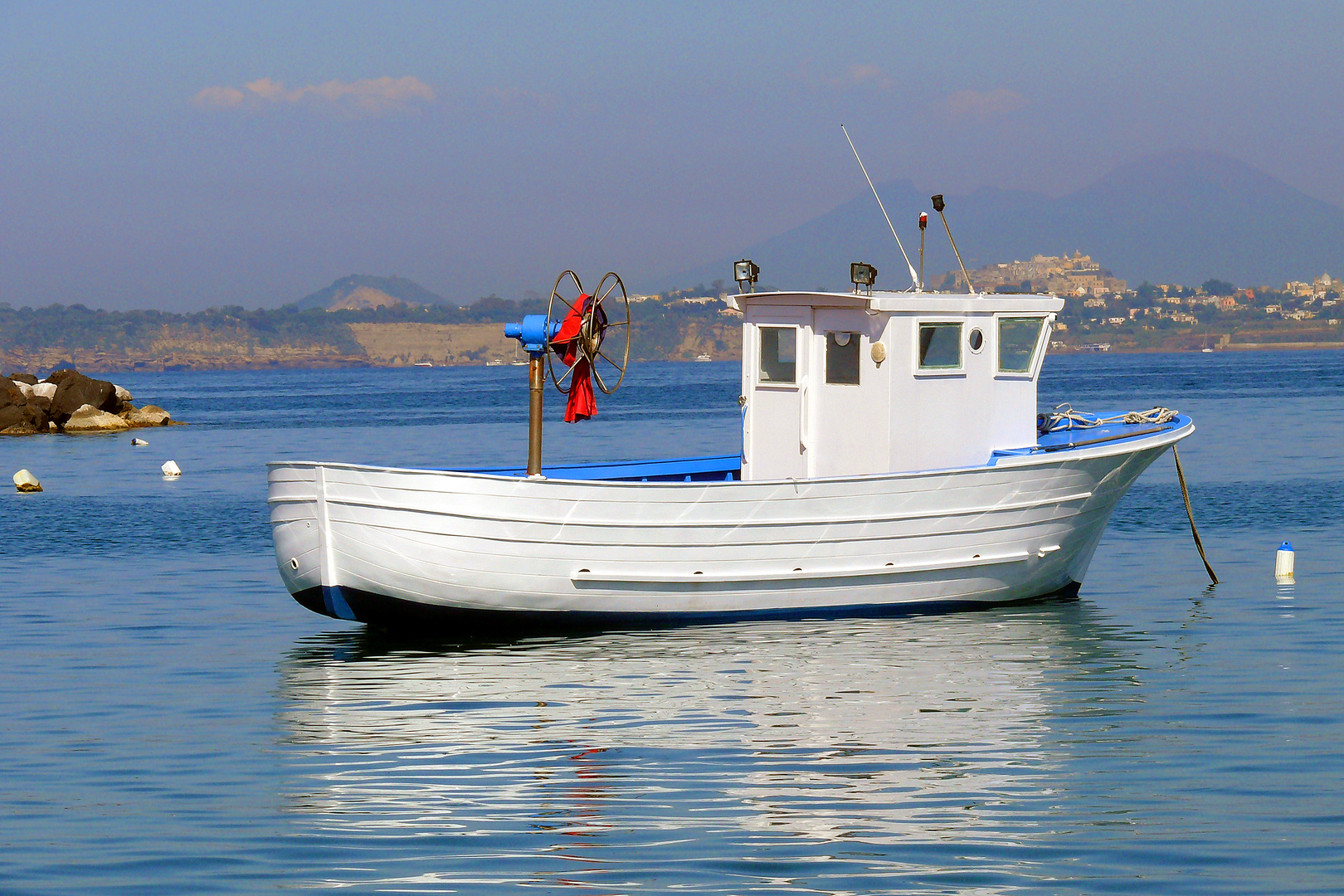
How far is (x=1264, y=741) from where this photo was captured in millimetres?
10680

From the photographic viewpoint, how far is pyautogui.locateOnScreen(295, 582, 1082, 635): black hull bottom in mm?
14492

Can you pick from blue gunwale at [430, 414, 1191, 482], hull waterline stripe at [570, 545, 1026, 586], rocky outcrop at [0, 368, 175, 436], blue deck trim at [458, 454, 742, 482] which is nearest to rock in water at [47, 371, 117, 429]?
rocky outcrop at [0, 368, 175, 436]

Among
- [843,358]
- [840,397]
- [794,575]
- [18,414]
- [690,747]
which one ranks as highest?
[843,358]

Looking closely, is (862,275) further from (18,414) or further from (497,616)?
(18,414)

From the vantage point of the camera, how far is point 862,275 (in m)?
16.1

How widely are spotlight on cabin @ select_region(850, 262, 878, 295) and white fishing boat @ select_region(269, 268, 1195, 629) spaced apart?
0.07m

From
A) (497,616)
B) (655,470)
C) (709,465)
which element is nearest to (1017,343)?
(709,465)

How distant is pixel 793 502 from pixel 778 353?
2.30 m

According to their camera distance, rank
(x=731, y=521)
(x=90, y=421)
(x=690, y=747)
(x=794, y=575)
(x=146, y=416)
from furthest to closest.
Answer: (x=146, y=416) < (x=90, y=421) < (x=794, y=575) < (x=731, y=521) < (x=690, y=747)

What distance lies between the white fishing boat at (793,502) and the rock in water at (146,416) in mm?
56143

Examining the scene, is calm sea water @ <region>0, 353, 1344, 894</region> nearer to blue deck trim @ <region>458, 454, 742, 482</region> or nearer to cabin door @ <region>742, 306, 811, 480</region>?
cabin door @ <region>742, 306, 811, 480</region>

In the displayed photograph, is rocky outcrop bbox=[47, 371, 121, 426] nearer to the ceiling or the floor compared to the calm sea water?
nearer to the ceiling

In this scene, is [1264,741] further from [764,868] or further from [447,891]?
[447,891]

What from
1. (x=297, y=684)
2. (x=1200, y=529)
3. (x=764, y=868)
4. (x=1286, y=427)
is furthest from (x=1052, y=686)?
(x=1286, y=427)
